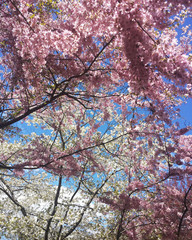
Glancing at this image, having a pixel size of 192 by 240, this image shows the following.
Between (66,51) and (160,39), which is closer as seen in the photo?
(160,39)

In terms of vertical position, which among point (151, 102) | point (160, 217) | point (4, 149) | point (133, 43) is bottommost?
point (160, 217)

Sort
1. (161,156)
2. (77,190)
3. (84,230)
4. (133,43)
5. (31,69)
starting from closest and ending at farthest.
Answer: (133,43) < (31,69) < (161,156) < (84,230) < (77,190)

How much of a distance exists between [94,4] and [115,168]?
9.04 metres

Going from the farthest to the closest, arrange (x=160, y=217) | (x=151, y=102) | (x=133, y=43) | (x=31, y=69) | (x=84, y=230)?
(x=84, y=230) < (x=160, y=217) < (x=151, y=102) < (x=31, y=69) < (x=133, y=43)

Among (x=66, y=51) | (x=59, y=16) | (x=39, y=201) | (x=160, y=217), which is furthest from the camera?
(x=39, y=201)

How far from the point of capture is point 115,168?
1128cm

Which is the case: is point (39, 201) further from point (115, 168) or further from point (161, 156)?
point (161, 156)

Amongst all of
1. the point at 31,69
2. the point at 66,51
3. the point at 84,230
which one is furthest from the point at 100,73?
the point at 84,230

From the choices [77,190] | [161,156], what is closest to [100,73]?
[161,156]

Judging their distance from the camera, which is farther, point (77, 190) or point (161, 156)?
point (77, 190)

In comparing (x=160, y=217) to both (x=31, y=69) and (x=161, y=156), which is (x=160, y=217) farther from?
(x=31, y=69)

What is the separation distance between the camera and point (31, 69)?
467 cm

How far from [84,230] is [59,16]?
1124cm

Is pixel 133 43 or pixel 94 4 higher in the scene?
pixel 94 4
